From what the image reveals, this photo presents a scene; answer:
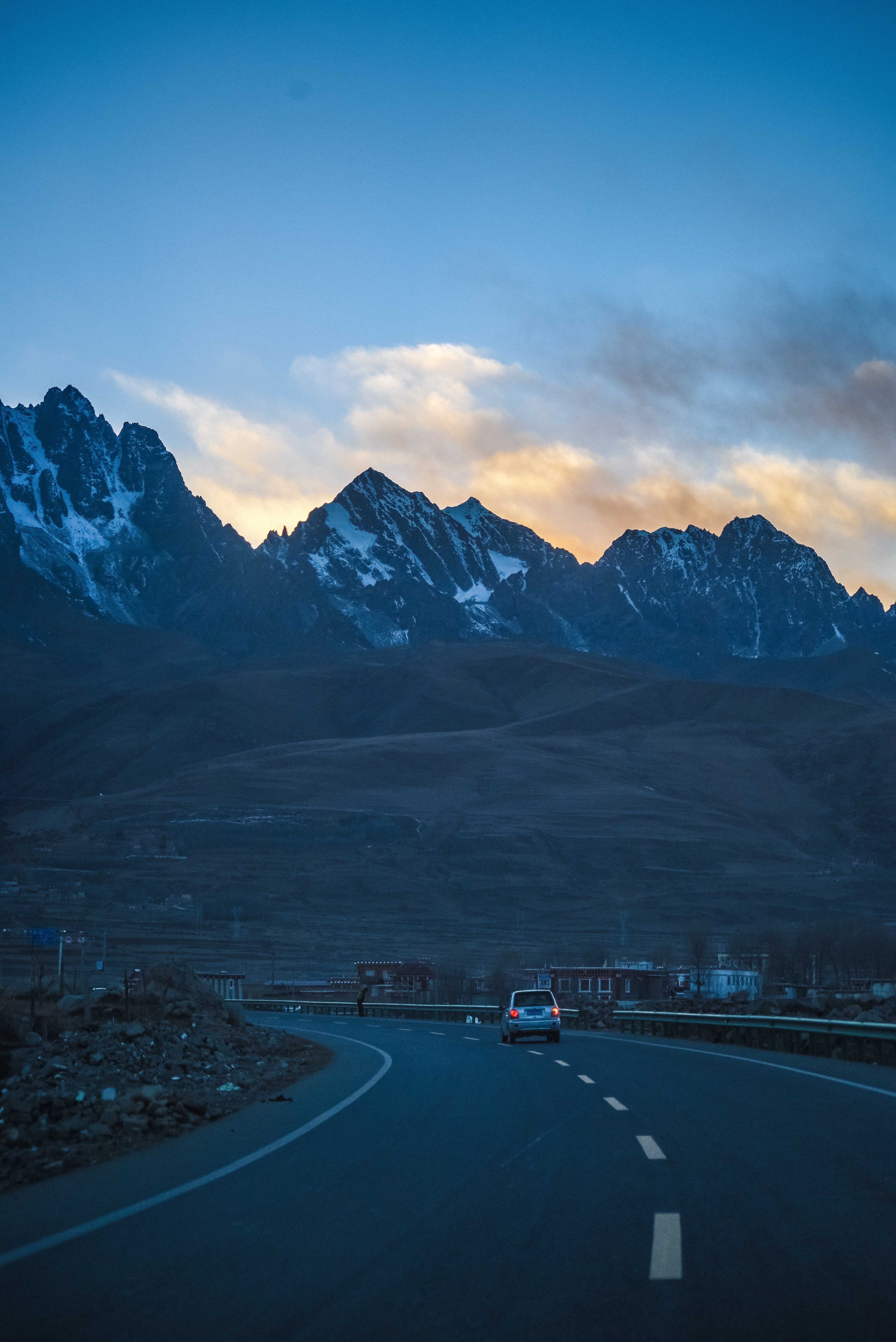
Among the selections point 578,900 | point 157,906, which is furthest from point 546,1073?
point 578,900

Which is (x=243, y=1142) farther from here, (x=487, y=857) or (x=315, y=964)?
(x=487, y=857)

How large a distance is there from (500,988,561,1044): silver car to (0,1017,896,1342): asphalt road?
60.5 feet

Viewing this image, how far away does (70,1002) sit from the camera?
3697 centimetres

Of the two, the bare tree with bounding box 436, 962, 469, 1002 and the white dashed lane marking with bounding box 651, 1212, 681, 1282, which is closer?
the white dashed lane marking with bounding box 651, 1212, 681, 1282

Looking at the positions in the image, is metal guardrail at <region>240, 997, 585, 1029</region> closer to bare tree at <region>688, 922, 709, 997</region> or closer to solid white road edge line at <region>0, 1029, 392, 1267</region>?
solid white road edge line at <region>0, 1029, 392, 1267</region>

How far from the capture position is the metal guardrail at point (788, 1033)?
79.0 ft

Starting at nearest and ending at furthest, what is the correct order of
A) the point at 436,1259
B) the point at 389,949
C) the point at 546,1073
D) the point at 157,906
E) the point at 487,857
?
the point at 436,1259, the point at 546,1073, the point at 389,949, the point at 157,906, the point at 487,857

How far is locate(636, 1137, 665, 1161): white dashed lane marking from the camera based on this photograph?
36.5 feet

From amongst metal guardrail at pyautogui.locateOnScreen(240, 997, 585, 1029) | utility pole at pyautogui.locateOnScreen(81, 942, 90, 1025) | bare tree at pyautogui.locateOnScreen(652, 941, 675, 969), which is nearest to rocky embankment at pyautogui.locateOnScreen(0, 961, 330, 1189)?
utility pole at pyautogui.locateOnScreen(81, 942, 90, 1025)

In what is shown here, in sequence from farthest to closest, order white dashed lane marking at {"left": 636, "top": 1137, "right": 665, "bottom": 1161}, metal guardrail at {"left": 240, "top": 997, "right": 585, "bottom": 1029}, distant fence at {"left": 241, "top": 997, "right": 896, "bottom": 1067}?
1. metal guardrail at {"left": 240, "top": 997, "right": 585, "bottom": 1029}
2. distant fence at {"left": 241, "top": 997, "right": 896, "bottom": 1067}
3. white dashed lane marking at {"left": 636, "top": 1137, "right": 665, "bottom": 1161}

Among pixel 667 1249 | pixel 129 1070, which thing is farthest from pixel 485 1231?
pixel 129 1070

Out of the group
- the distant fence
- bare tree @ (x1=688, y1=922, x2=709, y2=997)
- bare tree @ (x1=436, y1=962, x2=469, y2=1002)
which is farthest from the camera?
bare tree @ (x1=688, y1=922, x2=709, y2=997)

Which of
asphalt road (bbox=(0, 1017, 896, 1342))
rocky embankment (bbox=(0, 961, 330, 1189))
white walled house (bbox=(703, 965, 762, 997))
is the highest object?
asphalt road (bbox=(0, 1017, 896, 1342))

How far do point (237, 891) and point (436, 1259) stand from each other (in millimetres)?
161340
